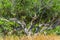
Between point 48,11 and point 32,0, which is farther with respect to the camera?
point 48,11

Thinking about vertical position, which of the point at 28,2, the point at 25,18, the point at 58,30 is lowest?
the point at 58,30

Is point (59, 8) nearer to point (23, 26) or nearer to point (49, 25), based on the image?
point (49, 25)

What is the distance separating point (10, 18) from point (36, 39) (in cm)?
420

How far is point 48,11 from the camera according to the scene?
32.9 ft

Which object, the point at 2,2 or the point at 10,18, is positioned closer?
the point at 2,2

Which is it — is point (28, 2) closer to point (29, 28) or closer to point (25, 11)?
point (25, 11)

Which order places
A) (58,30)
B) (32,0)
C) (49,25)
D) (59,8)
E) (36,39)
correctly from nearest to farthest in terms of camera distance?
(36,39), (32,0), (59,8), (49,25), (58,30)

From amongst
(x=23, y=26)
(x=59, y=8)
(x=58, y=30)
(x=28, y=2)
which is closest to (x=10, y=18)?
(x=23, y=26)

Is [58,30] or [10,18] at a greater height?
[10,18]

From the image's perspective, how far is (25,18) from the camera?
10.7 metres

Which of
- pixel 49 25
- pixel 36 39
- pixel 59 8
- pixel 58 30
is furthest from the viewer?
pixel 58 30

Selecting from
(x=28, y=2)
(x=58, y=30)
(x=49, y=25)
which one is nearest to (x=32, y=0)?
(x=28, y=2)

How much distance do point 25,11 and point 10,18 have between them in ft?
3.24

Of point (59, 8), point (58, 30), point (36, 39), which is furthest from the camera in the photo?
point (58, 30)
